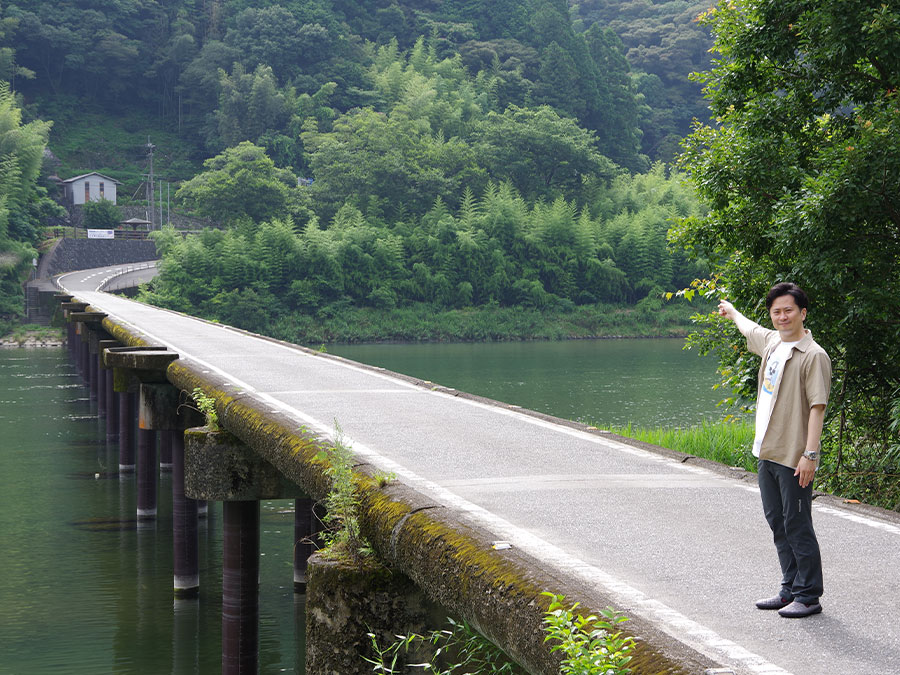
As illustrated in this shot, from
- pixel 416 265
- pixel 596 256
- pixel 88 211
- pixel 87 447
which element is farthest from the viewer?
pixel 88 211

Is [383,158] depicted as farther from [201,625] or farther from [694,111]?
[201,625]

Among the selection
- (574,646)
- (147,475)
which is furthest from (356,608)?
(147,475)

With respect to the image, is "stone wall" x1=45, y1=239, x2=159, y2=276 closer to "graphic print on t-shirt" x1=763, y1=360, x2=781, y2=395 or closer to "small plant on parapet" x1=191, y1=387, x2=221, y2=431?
"small plant on parapet" x1=191, y1=387, x2=221, y2=431

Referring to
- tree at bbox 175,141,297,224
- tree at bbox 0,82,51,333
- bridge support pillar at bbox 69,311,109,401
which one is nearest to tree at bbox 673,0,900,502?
bridge support pillar at bbox 69,311,109,401

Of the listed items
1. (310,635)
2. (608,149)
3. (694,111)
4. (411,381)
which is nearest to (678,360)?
(411,381)

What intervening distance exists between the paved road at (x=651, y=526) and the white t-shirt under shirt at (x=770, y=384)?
599mm

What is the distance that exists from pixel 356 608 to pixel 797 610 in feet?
6.28

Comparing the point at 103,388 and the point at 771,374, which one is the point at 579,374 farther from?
the point at 771,374

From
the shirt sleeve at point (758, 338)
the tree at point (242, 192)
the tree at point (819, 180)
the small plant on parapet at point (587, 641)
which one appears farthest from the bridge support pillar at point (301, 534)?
the tree at point (242, 192)

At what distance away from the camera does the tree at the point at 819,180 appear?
26.6ft

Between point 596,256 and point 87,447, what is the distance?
150ft

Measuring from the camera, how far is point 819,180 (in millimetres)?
7969

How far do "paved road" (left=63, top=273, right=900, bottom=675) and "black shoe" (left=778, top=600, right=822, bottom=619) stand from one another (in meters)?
0.04

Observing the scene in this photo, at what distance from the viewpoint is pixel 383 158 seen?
6412cm
